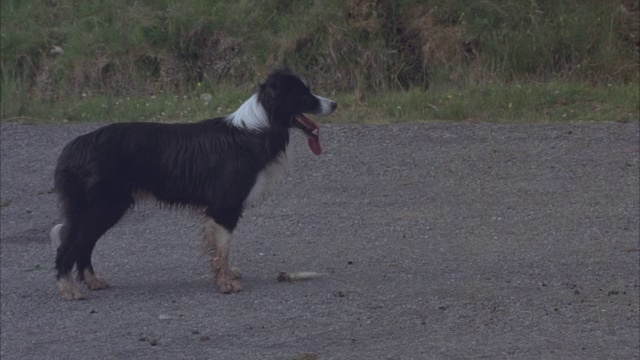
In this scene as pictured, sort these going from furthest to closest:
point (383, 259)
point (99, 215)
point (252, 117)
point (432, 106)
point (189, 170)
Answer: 1. point (432, 106)
2. point (383, 259)
3. point (252, 117)
4. point (189, 170)
5. point (99, 215)

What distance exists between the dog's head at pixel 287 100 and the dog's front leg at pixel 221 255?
0.81m

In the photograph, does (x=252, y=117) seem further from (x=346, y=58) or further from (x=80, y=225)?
(x=346, y=58)

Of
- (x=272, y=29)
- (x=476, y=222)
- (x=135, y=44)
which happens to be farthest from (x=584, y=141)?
(x=135, y=44)

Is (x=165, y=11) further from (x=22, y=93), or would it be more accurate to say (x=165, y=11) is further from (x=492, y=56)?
(x=492, y=56)

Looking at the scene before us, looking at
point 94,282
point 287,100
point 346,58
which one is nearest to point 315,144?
point 287,100

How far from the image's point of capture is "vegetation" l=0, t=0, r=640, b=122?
12.6 m

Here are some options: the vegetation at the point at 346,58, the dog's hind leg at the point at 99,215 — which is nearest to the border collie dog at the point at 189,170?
the dog's hind leg at the point at 99,215

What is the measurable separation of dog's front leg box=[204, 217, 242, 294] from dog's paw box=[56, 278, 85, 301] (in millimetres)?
928

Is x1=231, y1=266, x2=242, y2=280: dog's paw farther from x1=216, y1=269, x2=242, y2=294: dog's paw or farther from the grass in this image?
the grass

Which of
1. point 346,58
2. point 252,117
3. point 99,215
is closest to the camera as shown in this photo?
point 99,215

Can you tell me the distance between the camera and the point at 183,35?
1488cm

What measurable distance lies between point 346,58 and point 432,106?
197 centimetres

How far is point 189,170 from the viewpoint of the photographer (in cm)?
748

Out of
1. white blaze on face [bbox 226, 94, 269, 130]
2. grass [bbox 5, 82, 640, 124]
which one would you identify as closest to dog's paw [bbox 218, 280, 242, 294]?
white blaze on face [bbox 226, 94, 269, 130]
